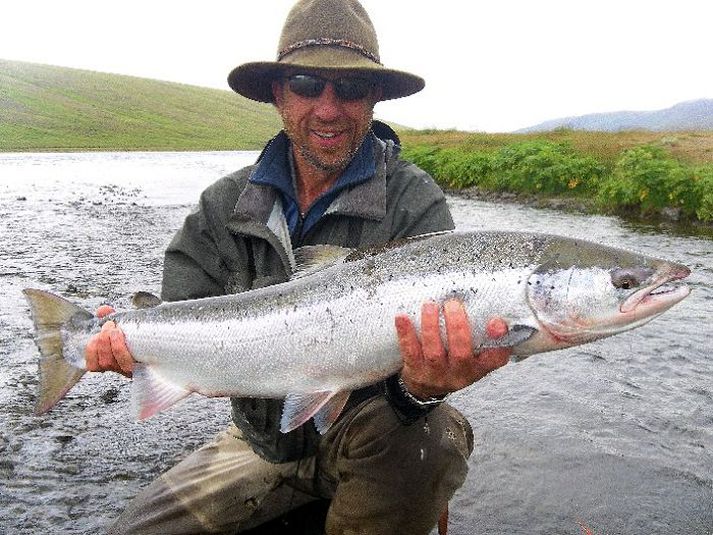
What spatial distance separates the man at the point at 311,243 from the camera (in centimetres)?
367

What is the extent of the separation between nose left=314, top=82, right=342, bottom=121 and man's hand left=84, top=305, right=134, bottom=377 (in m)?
1.61

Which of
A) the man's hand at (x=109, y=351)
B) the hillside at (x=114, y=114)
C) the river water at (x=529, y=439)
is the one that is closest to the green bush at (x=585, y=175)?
the river water at (x=529, y=439)

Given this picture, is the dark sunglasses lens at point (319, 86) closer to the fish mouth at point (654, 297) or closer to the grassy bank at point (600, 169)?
the fish mouth at point (654, 297)

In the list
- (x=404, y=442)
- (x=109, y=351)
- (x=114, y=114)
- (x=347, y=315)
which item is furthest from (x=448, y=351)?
(x=114, y=114)

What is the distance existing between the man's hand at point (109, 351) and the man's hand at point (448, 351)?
140cm

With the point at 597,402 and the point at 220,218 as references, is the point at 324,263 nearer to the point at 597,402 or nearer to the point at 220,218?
the point at 220,218

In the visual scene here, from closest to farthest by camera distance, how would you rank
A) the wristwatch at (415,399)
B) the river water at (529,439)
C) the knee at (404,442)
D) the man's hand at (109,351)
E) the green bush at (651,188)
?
the wristwatch at (415,399) → the man's hand at (109,351) → the knee at (404,442) → the river water at (529,439) → the green bush at (651,188)

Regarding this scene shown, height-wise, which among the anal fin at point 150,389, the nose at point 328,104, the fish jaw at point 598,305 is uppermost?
the nose at point 328,104

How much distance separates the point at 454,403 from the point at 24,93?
4815 inches

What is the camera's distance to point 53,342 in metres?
3.51

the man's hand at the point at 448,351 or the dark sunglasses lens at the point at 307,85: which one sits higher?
the dark sunglasses lens at the point at 307,85

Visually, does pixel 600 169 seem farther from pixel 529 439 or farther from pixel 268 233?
pixel 268 233

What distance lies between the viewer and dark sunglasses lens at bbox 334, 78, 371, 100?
394cm

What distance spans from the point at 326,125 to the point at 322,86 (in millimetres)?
235
